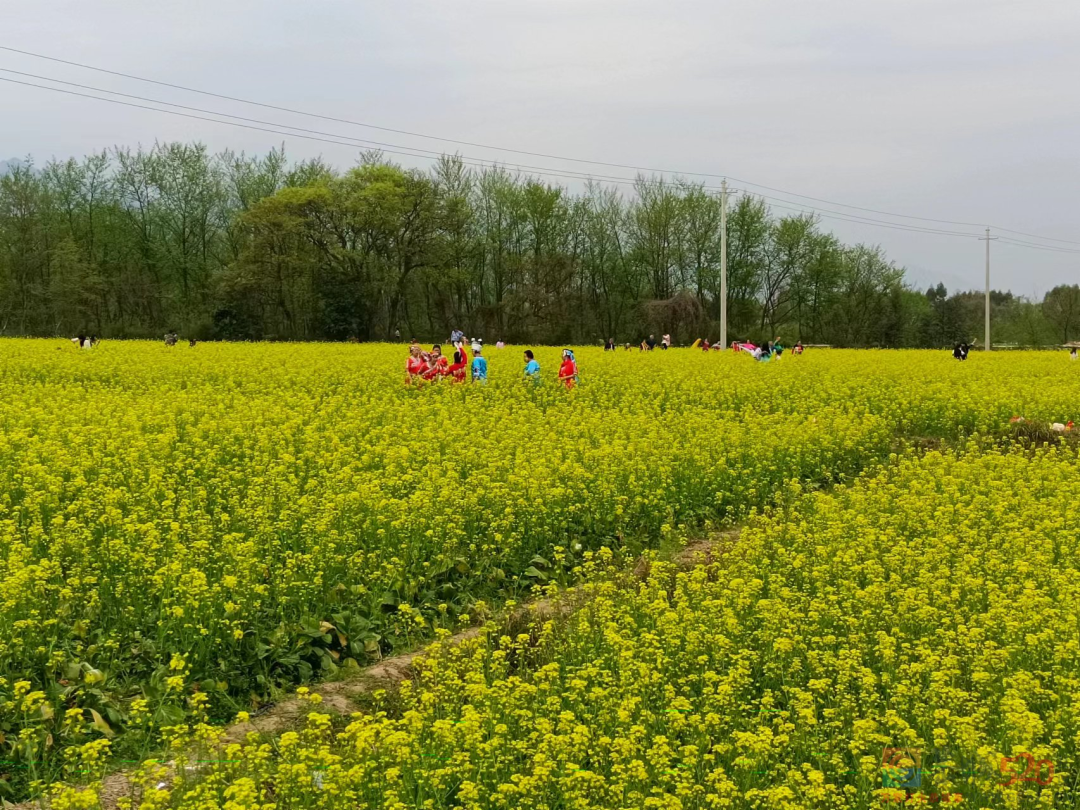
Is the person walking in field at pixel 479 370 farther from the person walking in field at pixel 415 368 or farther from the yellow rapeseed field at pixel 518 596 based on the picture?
the yellow rapeseed field at pixel 518 596

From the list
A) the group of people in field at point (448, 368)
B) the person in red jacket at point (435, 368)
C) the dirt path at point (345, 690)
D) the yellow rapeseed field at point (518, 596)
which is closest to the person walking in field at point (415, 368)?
the group of people in field at point (448, 368)

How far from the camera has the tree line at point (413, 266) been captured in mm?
57938

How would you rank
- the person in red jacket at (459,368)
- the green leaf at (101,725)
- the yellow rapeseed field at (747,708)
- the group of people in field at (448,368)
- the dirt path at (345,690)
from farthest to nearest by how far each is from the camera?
the person in red jacket at (459,368) < the group of people in field at (448,368) < the green leaf at (101,725) < the dirt path at (345,690) < the yellow rapeseed field at (747,708)

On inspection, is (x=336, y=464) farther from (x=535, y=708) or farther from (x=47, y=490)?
(x=535, y=708)

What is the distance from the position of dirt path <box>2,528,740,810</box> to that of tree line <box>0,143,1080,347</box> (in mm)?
51585

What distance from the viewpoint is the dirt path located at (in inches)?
205

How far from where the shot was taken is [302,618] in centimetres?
718

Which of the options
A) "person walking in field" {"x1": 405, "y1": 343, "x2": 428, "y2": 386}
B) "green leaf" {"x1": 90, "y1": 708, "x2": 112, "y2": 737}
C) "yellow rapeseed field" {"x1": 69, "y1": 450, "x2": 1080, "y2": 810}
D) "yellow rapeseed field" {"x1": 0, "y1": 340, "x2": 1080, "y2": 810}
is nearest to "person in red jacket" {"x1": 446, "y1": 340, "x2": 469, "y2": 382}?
"person walking in field" {"x1": 405, "y1": 343, "x2": 428, "y2": 386}

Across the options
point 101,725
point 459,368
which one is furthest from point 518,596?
point 459,368

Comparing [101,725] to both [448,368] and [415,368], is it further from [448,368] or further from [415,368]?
[448,368]

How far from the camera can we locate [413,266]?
6088 cm

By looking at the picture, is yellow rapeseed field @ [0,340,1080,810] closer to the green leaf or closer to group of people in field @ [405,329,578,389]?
the green leaf

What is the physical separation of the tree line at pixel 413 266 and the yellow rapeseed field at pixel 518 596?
147 feet

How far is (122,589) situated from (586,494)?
5.32 m
